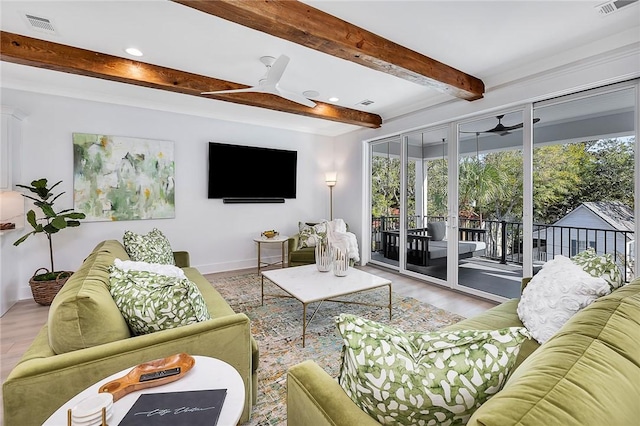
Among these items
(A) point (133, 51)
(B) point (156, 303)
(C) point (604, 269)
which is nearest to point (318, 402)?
(B) point (156, 303)

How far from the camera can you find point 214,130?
15.8 feet

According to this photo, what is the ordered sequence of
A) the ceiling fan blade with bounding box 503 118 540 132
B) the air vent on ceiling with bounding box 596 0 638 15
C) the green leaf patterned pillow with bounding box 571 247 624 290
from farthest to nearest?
the ceiling fan blade with bounding box 503 118 540 132 < the air vent on ceiling with bounding box 596 0 638 15 < the green leaf patterned pillow with bounding box 571 247 624 290

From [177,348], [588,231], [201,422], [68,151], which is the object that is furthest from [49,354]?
[588,231]

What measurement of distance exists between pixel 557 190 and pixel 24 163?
612cm

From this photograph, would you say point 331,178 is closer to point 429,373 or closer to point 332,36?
point 332,36

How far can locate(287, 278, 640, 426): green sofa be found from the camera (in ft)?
1.88

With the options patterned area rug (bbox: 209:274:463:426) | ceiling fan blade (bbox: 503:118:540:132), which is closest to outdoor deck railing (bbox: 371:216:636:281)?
ceiling fan blade (bbox: 503:118:540:132)

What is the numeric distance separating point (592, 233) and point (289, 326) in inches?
125

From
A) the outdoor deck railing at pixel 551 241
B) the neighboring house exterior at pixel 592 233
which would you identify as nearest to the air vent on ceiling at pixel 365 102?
the outdoor deck railing at pixel 551 241

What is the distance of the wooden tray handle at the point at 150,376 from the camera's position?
1.01 metres

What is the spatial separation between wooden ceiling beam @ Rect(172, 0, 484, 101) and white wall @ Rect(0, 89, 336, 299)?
9.85 feet

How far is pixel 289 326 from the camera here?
9.20 feet

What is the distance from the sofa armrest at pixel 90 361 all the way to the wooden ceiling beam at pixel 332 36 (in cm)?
185

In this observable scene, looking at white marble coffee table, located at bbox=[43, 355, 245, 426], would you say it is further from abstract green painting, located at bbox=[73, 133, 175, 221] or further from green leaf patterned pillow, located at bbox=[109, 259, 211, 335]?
abstract green painting, located at bbox=[73, 133, 175, 221]
